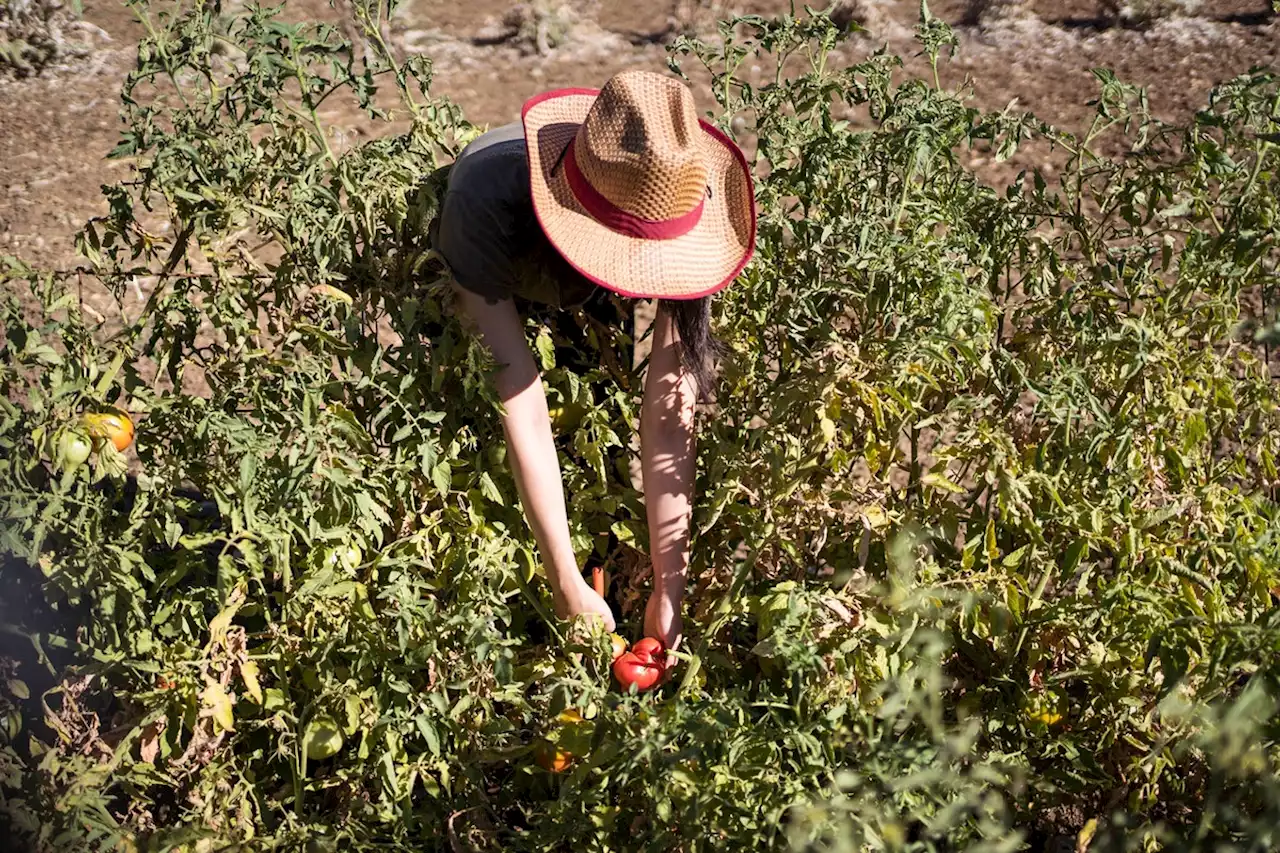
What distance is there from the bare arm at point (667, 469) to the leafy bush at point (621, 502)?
7 cm

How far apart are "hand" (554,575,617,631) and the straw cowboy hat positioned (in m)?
0.55

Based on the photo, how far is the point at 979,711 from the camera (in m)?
1.95

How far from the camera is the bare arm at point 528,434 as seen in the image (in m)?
1.89

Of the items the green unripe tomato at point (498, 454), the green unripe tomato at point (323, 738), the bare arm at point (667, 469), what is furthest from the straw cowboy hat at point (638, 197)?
the green unripe tomato at point (323, 738)

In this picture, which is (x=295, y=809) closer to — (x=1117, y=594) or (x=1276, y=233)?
(x=1117, y=594)

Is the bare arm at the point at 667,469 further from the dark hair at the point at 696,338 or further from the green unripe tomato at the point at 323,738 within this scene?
the green unripe tomato at the point at 323,738

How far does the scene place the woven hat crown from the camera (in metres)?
1.69

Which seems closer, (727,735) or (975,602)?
(727,735)

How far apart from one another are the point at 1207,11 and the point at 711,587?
428 cm

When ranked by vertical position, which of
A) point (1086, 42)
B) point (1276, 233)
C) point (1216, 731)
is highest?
point (1276, 233)

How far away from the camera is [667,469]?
78.0 inches

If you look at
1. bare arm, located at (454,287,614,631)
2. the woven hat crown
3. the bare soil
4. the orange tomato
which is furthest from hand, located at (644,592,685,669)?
the bare soil

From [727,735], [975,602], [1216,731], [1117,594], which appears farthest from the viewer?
[975,602]

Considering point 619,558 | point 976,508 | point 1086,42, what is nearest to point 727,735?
point 976,508
